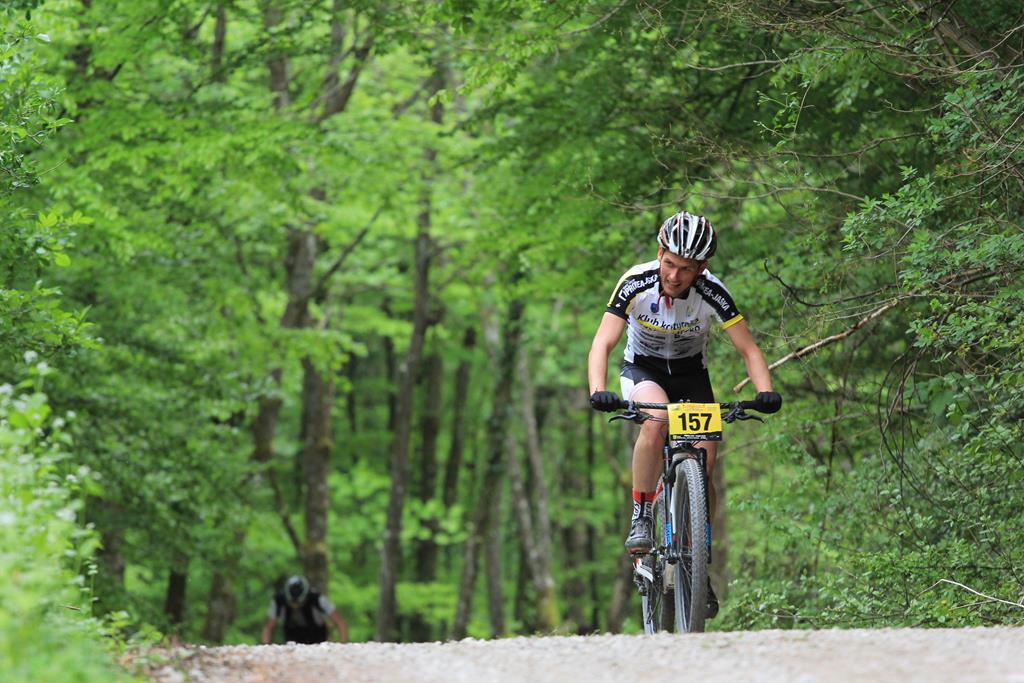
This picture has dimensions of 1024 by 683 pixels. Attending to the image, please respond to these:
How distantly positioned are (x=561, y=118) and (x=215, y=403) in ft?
20.5

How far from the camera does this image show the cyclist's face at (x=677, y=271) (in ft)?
24.0

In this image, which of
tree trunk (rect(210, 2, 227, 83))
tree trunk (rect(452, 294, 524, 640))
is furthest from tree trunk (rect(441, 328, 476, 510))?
tree trunk (rect(210, 2, 227, 83))

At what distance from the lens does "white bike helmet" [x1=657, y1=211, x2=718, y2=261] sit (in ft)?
23.7

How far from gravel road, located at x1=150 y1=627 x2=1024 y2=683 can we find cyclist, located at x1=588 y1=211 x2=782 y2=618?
53.5 inches

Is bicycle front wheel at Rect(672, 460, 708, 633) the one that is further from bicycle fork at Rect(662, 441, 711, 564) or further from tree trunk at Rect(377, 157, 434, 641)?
tree trunk at Rect(377, 157, 434, 641)

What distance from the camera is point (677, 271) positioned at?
7.36 m

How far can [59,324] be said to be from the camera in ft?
29.7

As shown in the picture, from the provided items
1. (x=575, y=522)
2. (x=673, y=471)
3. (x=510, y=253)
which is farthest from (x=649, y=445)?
(x=575, y=522)

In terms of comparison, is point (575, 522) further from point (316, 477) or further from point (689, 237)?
point (689, 237)

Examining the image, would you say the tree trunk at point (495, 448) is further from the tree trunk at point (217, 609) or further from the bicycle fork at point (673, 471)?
the bicycle fork at point (673, 471)

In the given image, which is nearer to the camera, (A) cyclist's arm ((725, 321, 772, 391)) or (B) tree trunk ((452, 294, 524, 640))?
(A) cyclist's arm ((725, 321, 772, 391))

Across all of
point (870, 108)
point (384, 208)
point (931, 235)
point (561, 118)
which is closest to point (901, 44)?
point (931, 235)

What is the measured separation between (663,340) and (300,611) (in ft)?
27.2

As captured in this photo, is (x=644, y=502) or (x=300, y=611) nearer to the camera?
(x=644, y=502)
